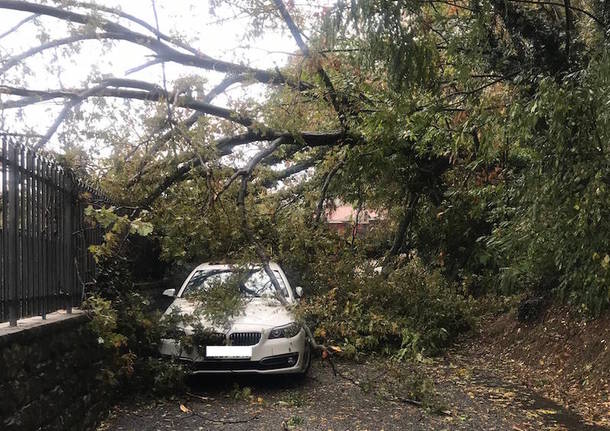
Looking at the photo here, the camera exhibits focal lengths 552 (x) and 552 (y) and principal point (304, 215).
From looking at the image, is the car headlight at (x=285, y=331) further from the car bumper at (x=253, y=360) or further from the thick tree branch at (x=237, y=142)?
the thick tree branch at (x=237, y=142)

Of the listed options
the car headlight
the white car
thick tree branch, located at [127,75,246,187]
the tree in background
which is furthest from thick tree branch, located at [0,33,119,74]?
the car headlight

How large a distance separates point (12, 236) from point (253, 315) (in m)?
3.54

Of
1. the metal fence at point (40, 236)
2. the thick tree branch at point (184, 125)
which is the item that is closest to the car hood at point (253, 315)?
the metal fence at point (40, 236)

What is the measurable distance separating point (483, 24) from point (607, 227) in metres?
2.44

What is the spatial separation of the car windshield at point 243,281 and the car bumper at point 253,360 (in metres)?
0.66

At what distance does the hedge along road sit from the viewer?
5602 millimetres

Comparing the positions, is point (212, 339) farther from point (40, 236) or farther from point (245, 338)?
point (40, 236)

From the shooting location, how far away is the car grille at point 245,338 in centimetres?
664

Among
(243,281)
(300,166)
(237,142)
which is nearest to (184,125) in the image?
(237,142)

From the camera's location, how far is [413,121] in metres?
8.16

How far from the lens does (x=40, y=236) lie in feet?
14.8

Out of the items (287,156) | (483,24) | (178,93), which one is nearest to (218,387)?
(178,93)

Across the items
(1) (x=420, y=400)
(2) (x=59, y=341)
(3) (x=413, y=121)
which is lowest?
(1) (x=420, y=400)

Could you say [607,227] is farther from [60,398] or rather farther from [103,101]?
[103,101]
